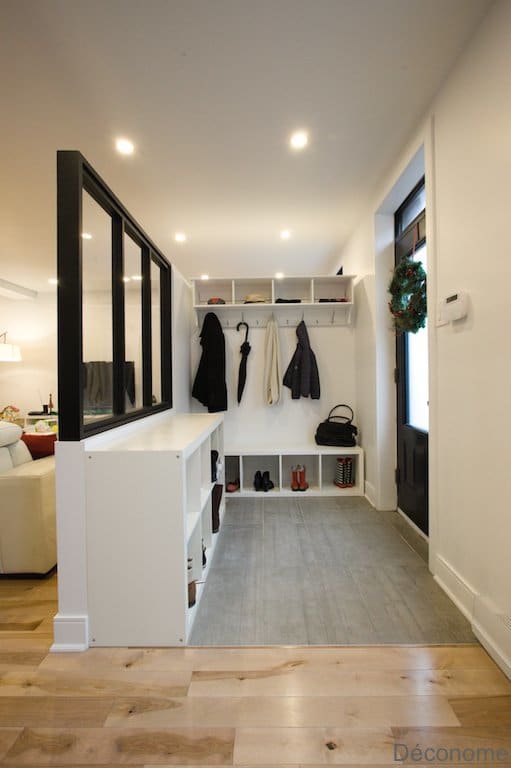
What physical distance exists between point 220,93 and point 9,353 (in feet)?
16.8

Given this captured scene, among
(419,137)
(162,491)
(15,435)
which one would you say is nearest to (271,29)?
(419,137)

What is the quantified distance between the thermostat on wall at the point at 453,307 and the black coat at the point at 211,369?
6.81 feet

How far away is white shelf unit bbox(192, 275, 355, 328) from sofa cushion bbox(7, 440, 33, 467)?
1883 mm

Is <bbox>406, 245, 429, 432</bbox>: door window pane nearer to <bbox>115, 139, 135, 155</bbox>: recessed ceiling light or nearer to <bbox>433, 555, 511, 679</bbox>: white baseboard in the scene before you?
<bbox>433, 555, 511, 679</bbox>: white baseboard

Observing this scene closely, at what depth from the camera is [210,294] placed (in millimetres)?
3617

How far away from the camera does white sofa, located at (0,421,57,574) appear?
6.27 feet

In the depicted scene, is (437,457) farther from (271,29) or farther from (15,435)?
(15,435)

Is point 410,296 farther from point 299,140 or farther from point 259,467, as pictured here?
point 259,467

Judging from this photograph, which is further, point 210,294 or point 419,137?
point 210,294

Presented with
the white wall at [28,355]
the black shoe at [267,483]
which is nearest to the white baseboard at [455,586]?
the black shoe at [267,483]

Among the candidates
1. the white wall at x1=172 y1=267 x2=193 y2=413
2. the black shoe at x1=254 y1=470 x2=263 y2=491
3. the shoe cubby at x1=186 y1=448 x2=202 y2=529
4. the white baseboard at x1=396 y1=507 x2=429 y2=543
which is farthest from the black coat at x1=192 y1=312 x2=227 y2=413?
the white baseboard at x1=396 y1=507 x2=429 y2=543

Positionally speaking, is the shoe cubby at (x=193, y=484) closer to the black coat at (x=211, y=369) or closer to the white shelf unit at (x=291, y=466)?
the white shelf unit at (x=291, y=466)

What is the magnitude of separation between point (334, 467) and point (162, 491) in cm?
239

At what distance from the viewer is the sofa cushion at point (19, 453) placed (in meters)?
2.15
